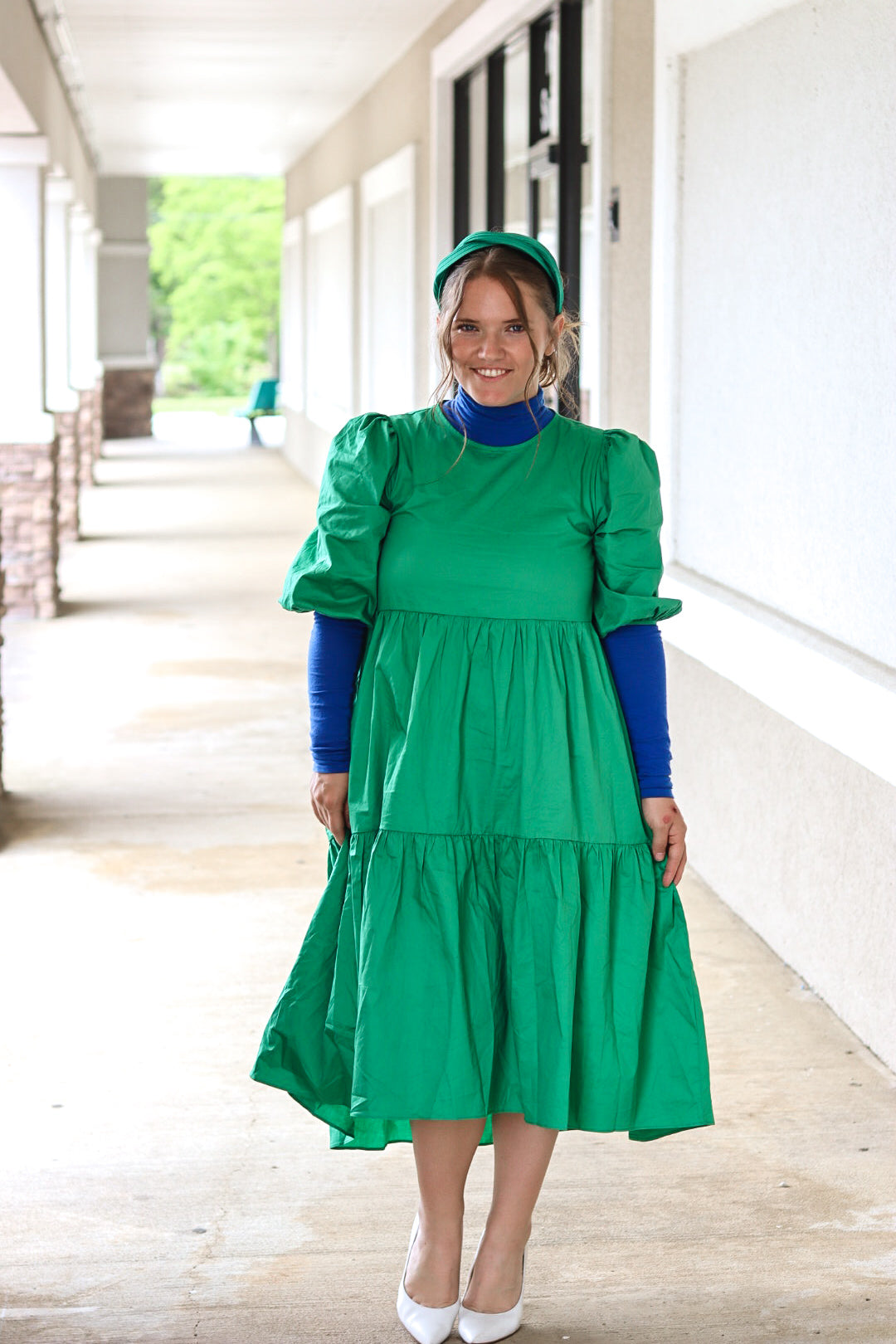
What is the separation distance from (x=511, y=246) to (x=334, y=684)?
60 cm

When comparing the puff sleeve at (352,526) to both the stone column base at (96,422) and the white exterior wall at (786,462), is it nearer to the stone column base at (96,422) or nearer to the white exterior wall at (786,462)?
the white exterior wall at (786,462)

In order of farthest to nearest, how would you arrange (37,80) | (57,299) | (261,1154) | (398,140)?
(57,299) < (398,140) < (37,80) < (261,1154)

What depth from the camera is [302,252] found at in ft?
56.2

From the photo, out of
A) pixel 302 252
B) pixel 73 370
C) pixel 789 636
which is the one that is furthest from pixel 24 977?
pixel 302 252

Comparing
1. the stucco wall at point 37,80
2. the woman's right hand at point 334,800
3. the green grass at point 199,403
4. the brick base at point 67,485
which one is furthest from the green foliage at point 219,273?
the woman's right hand at point 334,800

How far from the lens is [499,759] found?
6.76 ft

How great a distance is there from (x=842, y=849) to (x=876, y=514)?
696 mm

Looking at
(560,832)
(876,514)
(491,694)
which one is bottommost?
(560,832)

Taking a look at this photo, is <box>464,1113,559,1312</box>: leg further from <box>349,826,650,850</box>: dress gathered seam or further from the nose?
the nose

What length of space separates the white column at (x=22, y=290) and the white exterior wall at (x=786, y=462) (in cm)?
486

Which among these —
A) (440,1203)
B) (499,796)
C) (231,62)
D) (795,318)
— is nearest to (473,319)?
(499,796)

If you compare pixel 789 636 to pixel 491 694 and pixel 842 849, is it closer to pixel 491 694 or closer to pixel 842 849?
pixel 842 849

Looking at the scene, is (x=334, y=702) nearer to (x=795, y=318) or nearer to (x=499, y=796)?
(x=499, y=796)

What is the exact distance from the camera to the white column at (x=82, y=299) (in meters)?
13.8
